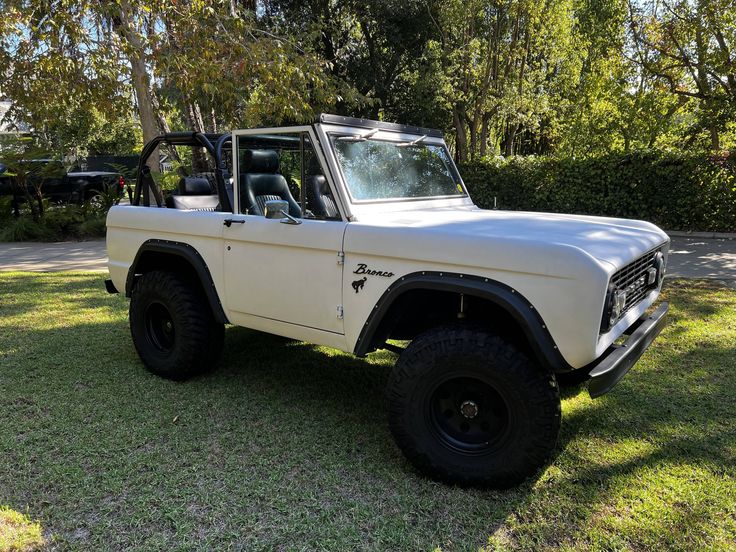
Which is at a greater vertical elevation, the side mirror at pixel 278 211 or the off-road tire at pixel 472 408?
the side mirror at pixel 278 211

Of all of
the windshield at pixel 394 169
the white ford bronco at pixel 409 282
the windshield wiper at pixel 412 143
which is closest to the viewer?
the white ford bronco at pixel 409 282

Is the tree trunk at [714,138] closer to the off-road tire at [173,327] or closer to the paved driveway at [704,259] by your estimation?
the paved driveway at [704,259]

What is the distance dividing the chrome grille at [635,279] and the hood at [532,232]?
0.07m

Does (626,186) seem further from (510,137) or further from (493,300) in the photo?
(493,300)

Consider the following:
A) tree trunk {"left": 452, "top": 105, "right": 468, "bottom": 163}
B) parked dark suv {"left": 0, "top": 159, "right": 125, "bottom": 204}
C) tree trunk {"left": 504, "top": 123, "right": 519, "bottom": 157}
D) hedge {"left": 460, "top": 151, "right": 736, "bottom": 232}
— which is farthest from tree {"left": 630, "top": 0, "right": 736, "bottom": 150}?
parked dark suv {"left": 0, "top": 159, "right": 125, "bottom": 204}

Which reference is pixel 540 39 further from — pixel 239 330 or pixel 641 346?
pixel 641 346

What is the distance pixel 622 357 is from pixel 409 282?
1.07 m

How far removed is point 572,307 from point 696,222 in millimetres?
10002

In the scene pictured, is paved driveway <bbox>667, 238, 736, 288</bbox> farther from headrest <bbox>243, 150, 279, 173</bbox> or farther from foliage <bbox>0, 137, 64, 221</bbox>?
foliage <bbox>0, 137, 64, 221</bbox>

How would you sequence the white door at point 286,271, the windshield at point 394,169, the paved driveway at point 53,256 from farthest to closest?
the paved driveway at point 53,256 → the windshield at point 394,169 → the white door at point 286,271

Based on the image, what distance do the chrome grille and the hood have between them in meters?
0.07

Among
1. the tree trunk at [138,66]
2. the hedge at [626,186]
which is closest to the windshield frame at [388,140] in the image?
the tree trunk at [138,66]

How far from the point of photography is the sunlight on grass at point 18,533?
7.49 ft

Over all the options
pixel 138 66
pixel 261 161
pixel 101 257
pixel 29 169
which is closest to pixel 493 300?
pixel 261 161
